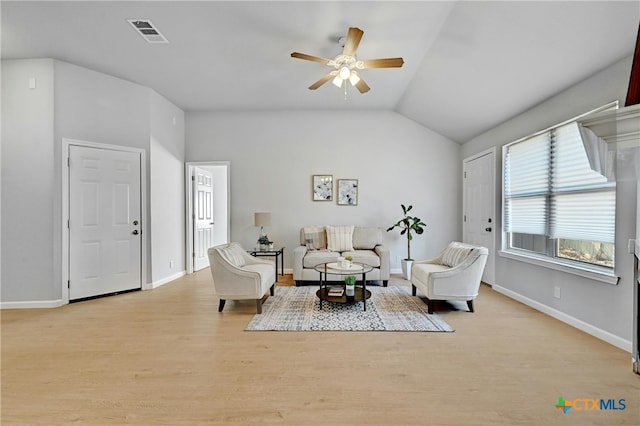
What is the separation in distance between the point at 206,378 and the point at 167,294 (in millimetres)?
2487

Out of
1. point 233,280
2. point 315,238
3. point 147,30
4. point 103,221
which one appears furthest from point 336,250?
point 147,30

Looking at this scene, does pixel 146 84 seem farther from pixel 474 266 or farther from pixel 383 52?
pixel 474 266

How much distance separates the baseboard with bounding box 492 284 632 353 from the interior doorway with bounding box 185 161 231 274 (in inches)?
186

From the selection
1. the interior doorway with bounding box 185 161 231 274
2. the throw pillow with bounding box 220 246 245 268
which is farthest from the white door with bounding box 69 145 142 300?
the throw pillow with bounding box 220 246 245 268

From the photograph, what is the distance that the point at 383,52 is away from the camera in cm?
347

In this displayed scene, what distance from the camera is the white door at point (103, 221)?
381cm

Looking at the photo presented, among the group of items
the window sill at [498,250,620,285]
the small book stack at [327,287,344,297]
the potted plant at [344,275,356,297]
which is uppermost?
the window sill at [498,250,620,285]

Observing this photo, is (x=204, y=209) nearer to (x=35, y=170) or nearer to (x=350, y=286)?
(x=35, y=170)

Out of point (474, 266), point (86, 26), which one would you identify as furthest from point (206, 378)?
point (86, 26)

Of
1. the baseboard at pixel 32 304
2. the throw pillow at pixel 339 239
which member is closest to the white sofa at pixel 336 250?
the throw pillow at pixel 339 239

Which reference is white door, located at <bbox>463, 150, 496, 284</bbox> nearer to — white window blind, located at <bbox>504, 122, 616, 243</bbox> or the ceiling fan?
white window blind, located at <bbox>504, 122, 616, 243</bbox>

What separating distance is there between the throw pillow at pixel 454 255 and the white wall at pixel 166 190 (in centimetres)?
428

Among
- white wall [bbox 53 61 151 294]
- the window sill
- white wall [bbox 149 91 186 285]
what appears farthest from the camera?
white wall [bbox 149 91 186 285]

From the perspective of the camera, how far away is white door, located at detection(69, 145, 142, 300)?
12.5ft
